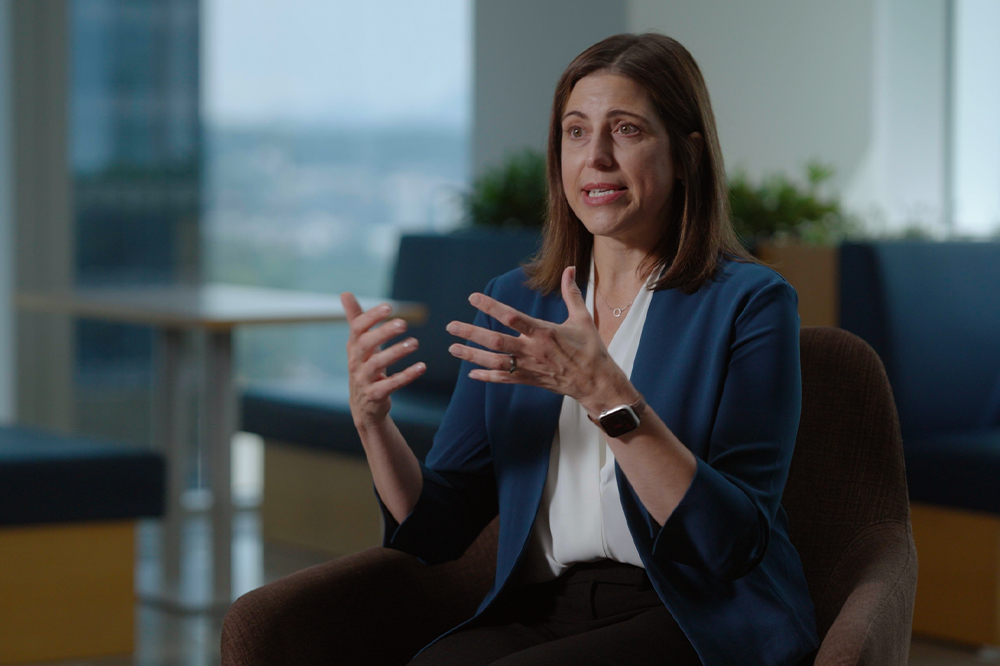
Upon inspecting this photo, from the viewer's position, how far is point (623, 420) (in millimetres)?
1344

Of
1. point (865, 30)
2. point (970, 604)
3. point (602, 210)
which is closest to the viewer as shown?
point (602, 210)

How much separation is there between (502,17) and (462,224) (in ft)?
4.83

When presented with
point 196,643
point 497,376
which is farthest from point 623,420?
point 196,643

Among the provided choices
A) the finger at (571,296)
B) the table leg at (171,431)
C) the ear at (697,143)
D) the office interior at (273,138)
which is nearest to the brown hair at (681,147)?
the ear at (697,143)

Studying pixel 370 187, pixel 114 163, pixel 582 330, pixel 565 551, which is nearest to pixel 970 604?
pixel 565 551

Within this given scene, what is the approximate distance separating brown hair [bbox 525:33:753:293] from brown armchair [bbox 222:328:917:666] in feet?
1.05

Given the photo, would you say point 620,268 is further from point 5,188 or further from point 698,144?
point 5,188

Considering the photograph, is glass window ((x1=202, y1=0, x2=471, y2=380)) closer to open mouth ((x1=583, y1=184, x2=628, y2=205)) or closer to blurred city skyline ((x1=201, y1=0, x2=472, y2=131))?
blurred city skyline ((x1=201, y1=0, x2=472, y2=131))

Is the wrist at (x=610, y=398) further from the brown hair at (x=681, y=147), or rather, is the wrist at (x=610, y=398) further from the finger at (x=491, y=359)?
the brown hair at (x=681, y=147)

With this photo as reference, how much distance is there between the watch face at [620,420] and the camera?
134 centimetres

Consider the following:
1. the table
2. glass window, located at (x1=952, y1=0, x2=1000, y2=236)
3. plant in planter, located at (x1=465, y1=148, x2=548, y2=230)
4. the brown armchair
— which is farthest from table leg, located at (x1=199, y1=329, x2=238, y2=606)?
glass window, located at (x1=952, y1=0, x2=1000, y2=236)

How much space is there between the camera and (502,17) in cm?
582

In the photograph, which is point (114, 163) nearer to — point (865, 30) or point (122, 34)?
point (122, 34)

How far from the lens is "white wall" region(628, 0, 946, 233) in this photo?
211 inches
